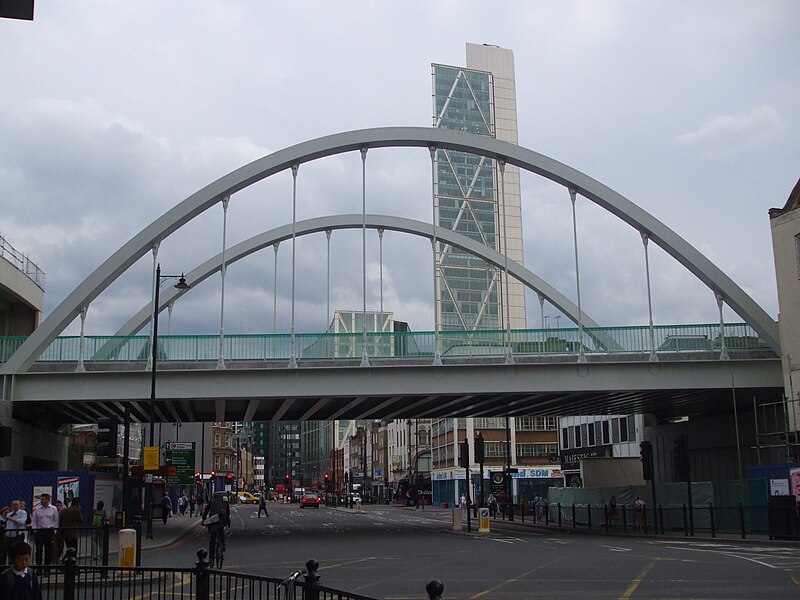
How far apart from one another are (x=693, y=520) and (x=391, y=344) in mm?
14322

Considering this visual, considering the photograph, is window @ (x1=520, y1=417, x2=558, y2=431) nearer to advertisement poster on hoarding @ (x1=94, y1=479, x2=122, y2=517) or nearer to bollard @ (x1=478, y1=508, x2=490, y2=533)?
bollard @ (x1=478, y1=508, x2=490, y2=533)

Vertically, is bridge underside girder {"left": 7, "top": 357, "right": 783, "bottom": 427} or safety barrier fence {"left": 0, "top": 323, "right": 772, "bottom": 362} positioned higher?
safety barrier fence {"left": 0, "top": 323, "right": 772, "bottom": 362}

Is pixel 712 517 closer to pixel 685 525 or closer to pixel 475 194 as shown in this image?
pixel 685 525

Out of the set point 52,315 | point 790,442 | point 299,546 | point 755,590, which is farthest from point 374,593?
point 790,442

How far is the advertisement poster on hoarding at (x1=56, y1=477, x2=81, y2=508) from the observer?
29.8m

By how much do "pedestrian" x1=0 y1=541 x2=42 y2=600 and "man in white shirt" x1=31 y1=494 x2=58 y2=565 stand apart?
1150cm

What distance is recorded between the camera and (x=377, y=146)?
41.0 meters

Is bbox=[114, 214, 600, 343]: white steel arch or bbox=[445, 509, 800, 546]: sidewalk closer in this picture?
bbox=[445, 509, 800, 546]: sidewalk

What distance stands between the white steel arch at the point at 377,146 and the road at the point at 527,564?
32.3 feet

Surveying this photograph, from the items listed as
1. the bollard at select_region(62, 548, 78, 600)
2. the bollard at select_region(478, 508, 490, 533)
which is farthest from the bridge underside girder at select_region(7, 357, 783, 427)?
the bollard at select_region(62, 548, 78, 600)

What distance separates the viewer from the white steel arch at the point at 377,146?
36.4 metres

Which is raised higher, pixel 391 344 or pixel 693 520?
pixel 391 344

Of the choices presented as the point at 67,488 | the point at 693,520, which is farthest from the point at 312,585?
the point at 693,520

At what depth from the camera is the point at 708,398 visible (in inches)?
1661
